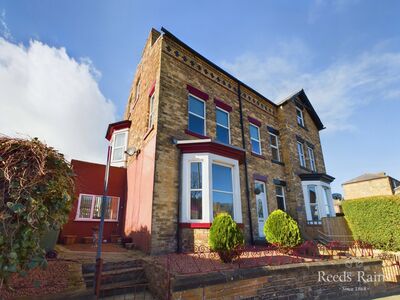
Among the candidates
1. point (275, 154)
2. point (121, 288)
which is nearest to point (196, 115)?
point (275, 154)

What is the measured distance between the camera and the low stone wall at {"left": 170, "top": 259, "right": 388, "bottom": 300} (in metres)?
4.45

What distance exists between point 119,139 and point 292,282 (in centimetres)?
1167

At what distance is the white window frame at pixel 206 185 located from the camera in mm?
7965

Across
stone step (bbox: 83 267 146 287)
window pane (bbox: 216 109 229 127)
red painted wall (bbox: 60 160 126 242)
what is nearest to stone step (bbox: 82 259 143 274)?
stone step (bbox: 83 267 146 287)

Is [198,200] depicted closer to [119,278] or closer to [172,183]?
[172,183]

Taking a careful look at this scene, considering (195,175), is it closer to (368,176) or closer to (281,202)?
(281,202)

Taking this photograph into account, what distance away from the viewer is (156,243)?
7078 mm

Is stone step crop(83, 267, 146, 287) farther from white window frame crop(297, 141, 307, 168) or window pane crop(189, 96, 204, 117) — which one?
white window frame crop(297, 141, 307, 168)

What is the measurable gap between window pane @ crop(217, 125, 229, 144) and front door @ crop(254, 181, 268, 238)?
2.86 metres

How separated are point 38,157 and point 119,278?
12.0 feet

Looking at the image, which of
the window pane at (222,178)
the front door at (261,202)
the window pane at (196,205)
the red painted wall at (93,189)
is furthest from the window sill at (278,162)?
the red painted wall at (93,189)

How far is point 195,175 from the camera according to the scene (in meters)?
8.63

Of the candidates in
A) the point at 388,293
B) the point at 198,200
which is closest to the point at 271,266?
the point at 198,200

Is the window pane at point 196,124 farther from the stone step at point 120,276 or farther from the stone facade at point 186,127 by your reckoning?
the stone step at point 120,276
